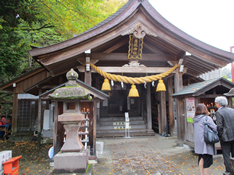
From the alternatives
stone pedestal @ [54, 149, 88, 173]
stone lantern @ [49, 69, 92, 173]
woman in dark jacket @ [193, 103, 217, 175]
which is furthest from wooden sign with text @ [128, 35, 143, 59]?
stone pedestal @ [54, 149, 88, 173]

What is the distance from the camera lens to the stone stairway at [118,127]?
9562mm

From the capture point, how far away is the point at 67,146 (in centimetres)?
373

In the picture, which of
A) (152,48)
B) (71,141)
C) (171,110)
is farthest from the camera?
(171,110)

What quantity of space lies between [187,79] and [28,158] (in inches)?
380

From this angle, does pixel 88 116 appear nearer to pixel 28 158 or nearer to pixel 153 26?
pixel 28 158

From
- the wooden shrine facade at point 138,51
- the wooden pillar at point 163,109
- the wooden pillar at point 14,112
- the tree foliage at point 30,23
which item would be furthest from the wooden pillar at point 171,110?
the wooden pillar at point 14,112

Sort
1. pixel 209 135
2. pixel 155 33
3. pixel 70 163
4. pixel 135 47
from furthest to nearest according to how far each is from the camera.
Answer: pixel 135 47 → pixel 155 33 → pixel 70 163 → pixel 209 135

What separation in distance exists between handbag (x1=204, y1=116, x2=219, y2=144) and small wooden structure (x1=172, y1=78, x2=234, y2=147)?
2.32 meters

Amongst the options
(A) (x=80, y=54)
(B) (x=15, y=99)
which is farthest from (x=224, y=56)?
(B) (x=15, y=99)

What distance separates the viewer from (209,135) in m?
3.41

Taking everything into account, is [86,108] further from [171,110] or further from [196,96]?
[171,110]

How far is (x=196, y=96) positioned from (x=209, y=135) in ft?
9.09

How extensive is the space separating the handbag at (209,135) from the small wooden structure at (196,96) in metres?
2.32

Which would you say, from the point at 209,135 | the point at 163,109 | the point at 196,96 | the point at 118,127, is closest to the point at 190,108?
the point at 196,96
